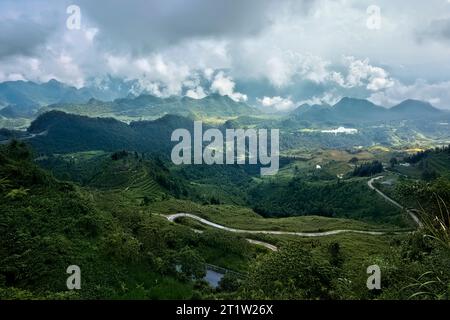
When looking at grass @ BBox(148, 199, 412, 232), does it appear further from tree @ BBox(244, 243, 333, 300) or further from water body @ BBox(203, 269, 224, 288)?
tree @ BBox(244, 243, 333, 300)

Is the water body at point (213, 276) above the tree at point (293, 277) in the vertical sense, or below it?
below

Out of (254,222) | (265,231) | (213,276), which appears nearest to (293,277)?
(213,276)

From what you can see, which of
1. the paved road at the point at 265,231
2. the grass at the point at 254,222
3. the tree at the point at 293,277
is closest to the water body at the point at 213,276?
the tree at the point at 293,277

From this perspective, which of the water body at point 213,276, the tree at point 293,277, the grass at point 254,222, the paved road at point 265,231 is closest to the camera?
the tree at point 293,277

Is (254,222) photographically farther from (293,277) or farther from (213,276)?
(293,277)

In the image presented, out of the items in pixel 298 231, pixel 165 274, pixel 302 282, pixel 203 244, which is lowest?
pixel 298 231

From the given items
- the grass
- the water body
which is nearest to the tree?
the water body

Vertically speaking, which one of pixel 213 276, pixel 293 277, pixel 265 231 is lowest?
pixel 265 231

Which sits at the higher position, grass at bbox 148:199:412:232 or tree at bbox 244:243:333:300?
tree at bbox 244:243:333:300

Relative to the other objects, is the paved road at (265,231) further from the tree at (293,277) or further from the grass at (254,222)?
the tree at (293,277)
